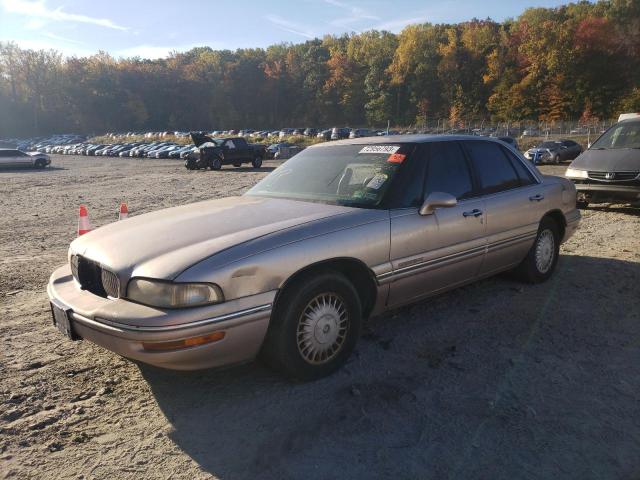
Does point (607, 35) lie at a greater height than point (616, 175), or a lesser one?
greater

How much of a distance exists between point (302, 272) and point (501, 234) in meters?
2.22

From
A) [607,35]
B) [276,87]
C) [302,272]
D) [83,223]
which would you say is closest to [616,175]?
[302,272]

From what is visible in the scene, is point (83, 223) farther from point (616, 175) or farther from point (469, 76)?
point (469, 76)

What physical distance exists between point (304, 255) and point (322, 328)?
0.52 metres

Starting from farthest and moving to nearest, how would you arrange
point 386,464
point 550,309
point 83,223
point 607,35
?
point 607,35 < point 83,223 < point 550,309 < point 386,464

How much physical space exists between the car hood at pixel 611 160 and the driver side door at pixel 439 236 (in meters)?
5.58

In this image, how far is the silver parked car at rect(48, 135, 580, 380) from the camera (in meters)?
2.80

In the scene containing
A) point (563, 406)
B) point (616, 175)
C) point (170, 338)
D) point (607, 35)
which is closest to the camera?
point (170, 338)

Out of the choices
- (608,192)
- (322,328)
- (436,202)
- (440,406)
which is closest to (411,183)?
(436,202)

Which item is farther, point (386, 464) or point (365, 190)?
point (365, 190)

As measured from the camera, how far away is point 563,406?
2.96 m

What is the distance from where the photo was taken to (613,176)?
858cm

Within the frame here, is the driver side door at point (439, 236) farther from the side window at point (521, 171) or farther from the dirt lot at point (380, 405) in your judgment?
the side window at point (521, 171)

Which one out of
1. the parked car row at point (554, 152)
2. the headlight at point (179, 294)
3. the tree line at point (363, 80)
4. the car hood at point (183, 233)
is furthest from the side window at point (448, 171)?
the tree line at point (363, 80)
